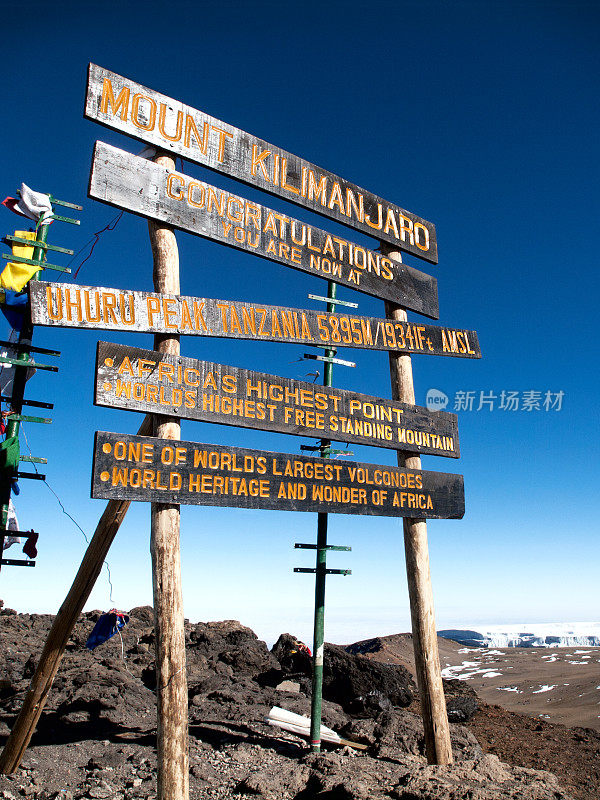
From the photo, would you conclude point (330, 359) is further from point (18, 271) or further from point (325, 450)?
point (18, 271)

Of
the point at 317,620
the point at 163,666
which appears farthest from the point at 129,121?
the point at 317,620

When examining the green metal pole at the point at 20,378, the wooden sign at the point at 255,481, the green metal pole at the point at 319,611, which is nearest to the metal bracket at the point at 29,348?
the green metal pole at the point at 20,378

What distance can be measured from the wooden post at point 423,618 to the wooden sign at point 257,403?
39 cm

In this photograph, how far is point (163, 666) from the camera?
201 inches

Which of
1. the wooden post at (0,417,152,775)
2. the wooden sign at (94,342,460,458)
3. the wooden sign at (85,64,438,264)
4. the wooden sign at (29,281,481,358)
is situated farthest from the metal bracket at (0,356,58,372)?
the wooden sign at (85,64,438,264)

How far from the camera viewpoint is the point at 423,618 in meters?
7.35

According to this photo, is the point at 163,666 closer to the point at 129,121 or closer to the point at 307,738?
the point at 307,738

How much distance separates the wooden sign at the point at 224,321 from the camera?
511cm

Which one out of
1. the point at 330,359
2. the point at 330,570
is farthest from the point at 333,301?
the point at 330,570

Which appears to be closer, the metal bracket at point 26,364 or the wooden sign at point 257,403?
the wooden sign at point 257,403

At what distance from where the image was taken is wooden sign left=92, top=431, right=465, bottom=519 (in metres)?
5.03

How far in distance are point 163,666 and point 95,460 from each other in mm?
1902

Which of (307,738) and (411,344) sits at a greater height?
(411,344)

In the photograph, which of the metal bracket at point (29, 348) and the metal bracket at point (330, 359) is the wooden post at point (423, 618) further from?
the metal bracket at point (29, 348)
